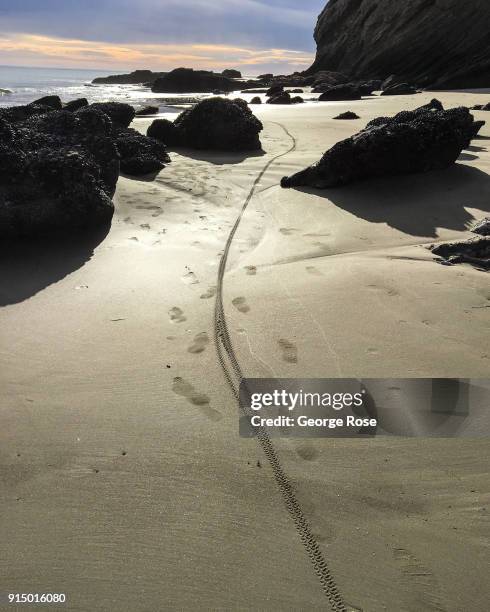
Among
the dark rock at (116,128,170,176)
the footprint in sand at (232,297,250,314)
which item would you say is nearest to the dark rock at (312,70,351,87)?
the dark rock at (116,128,170,176)

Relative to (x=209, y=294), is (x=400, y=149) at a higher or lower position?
higher

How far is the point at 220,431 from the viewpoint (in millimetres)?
2252

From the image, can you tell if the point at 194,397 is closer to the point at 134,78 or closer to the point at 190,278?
the point at 190,278

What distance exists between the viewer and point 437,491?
190 cm

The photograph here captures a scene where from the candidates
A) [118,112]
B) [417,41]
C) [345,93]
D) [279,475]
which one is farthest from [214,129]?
[417,41]

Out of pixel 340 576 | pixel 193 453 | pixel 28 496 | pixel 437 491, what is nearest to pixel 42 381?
pixel 28 496

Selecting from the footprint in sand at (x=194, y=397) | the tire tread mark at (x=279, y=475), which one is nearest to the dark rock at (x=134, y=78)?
the tire tread mark at (x=279, y=475)

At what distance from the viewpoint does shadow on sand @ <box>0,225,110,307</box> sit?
3.64 meters

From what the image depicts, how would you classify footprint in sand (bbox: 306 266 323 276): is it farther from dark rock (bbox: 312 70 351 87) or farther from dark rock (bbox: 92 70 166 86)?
dark rock (bbox: 92 70 166 86)

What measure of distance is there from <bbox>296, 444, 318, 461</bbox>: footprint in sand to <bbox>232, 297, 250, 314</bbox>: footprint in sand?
4.39 feet

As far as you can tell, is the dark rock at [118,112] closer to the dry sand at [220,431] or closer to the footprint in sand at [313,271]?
the dry sand at [220,431]

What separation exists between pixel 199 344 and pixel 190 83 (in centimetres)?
3985

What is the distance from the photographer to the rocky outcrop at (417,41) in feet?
76.7

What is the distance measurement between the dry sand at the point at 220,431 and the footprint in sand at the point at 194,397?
0.04 ft
